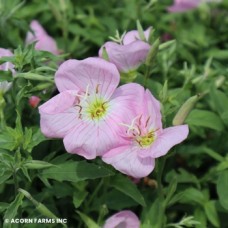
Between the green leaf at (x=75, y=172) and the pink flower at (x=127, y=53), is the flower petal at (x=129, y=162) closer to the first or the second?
the green leaf at (x=75, y=172)

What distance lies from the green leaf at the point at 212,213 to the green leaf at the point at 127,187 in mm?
229

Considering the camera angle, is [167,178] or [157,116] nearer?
[157,116]

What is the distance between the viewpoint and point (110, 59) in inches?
54.6

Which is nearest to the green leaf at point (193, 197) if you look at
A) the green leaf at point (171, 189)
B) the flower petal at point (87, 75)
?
the green leaf at point (171, 189)

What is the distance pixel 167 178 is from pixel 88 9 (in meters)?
0.90

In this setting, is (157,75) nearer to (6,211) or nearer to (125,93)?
(125,93)

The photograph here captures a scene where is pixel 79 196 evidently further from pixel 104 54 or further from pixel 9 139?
pixel 104 54

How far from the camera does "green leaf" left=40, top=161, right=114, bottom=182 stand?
4.21 ft

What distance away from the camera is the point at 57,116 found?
1.29m

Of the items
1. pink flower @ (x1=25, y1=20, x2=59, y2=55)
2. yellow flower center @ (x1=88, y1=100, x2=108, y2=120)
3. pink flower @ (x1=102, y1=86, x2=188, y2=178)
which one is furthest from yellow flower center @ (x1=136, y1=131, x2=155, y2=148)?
pink flower @ (x1=25, y1=20, x2=59, y2=55)

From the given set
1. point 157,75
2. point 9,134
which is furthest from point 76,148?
point 157,75

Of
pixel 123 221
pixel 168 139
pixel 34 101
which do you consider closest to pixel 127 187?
pixel 123 221

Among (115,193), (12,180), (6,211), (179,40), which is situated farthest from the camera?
(179,40)

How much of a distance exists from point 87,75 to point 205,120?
395mm
